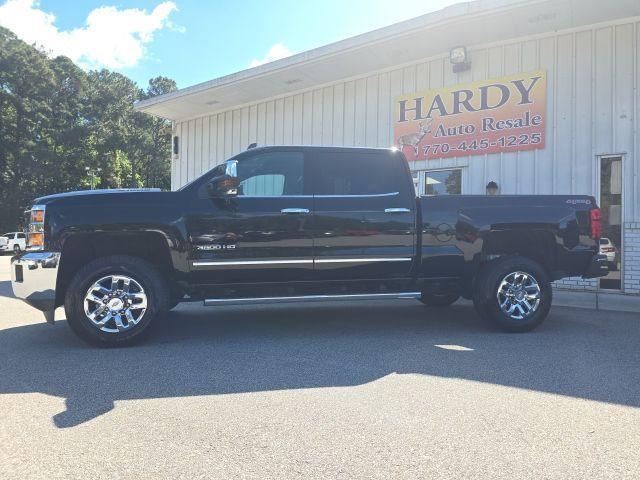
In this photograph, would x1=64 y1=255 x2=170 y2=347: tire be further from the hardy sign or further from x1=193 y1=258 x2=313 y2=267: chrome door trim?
the hardy sign

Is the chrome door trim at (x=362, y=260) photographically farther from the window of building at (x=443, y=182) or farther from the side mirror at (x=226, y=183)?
the window of building at (x=443, y=182)

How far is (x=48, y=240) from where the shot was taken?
470cm

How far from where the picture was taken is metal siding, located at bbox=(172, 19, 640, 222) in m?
8.61

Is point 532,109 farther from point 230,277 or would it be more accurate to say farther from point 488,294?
point 230,277

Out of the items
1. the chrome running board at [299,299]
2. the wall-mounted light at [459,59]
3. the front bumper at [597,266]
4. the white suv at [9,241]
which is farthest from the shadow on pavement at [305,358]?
the white suv at [9,241]

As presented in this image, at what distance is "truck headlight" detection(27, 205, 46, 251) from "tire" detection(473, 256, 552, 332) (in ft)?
14.8

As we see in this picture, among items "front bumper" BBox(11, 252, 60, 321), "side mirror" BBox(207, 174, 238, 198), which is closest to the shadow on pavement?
"front bumper" BBox(11, 252, 60, 321)

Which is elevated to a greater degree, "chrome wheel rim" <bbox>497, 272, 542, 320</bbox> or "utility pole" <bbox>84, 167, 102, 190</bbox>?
"utility pole" <bbox>84, 167, 102, 190</bbox>

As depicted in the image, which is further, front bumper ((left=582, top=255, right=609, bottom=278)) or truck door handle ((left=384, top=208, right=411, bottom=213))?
front bumper ((left=582, top=255, right=609, bottom=278))

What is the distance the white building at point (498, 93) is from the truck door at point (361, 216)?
490 cm

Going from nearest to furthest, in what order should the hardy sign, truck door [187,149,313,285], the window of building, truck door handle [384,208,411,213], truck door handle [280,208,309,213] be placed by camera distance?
truck door [187,149,313,285], truck door handle [280,208,309,213], truck door handle [384,208,411,213], the hardy sign, the window of building

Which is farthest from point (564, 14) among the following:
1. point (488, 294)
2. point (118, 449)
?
point (118, 449)

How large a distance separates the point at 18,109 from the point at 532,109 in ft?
123

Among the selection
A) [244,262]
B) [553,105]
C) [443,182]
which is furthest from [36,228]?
[553,105]
